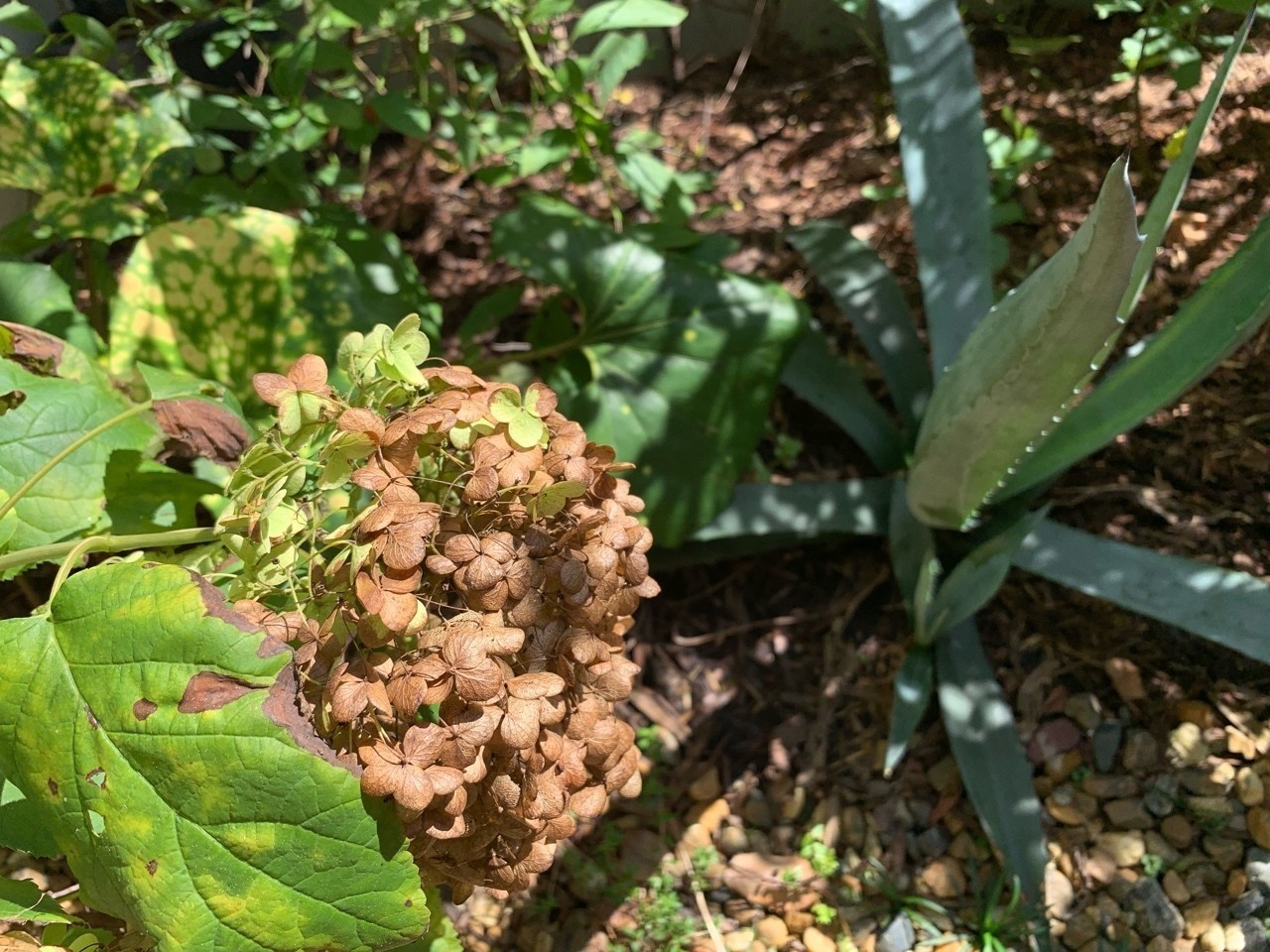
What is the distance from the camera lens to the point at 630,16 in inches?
58.7

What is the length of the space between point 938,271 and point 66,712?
1493 mm

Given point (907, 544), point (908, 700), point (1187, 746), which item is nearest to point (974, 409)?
point (907, 544)

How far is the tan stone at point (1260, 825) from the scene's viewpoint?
1.60 m

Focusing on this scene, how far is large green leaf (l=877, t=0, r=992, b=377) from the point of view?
5.54 ft

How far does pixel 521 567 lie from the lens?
2.85 feet

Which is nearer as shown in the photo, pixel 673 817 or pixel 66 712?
pixel 66 712


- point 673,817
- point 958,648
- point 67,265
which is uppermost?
point 67,265

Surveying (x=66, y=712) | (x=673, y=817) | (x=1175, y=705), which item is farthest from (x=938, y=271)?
(x=66, y=712)

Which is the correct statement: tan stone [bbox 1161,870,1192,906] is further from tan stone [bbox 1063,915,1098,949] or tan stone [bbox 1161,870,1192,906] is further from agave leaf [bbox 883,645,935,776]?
agave leaf [bbox 883,645,935,776]

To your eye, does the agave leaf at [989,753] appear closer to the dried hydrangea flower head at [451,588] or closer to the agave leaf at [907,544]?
the agave leaf at [907,544]

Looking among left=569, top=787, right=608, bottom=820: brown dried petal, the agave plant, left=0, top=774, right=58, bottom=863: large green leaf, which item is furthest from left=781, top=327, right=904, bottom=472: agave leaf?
left=0, top=774, right=58, bottom=863: large green leaf

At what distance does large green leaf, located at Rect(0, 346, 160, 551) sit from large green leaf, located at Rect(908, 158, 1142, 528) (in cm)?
111

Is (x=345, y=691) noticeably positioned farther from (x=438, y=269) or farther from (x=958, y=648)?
(x=438, y=269)

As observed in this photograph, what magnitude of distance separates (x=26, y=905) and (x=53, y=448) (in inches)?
19.1
